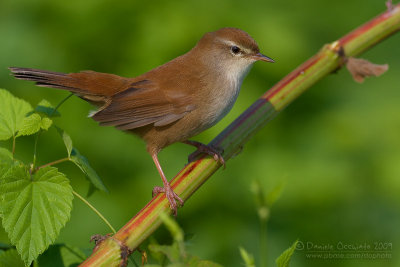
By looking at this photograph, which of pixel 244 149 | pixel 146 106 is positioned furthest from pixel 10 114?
pixel 244 149

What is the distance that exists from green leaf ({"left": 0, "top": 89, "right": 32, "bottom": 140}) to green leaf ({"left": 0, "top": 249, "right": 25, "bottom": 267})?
0.40 m

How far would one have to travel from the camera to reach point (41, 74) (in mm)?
2865

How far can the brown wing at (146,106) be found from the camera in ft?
10.3

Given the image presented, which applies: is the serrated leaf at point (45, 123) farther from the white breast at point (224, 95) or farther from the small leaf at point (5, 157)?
the white breast at point (224, 95)

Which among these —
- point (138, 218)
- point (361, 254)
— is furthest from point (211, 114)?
point (361, 254)

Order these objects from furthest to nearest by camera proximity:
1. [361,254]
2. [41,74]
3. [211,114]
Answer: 1. [361,254]
2. [211,114]
3. [41,74]

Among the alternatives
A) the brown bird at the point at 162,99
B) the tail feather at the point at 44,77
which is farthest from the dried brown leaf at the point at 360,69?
the tail feather at the point at 44,77

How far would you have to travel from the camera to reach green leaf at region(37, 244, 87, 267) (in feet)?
6.97

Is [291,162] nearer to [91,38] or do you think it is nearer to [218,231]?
[218,231]

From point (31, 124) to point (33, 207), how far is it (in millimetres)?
276

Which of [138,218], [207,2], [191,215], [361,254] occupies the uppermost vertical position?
[207,2]

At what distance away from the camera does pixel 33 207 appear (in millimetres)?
1894

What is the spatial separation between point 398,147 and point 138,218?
3.83 m

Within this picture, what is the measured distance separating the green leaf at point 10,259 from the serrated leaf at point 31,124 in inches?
15.2
